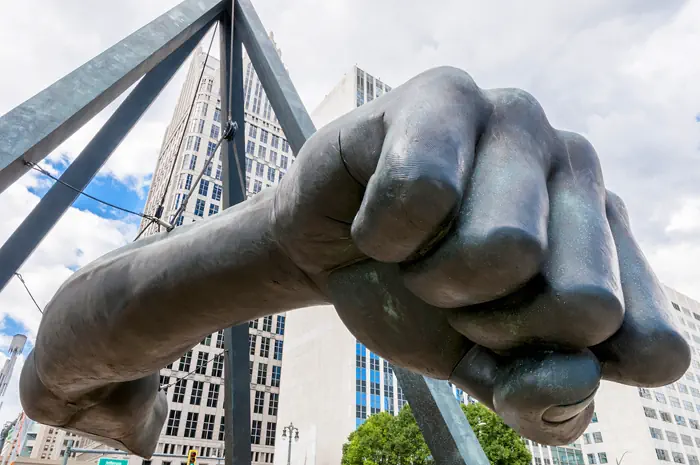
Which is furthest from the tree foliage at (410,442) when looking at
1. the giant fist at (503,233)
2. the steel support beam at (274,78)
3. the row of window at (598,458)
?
the row of window at (598,458)

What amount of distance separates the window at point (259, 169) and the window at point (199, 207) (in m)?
6.48

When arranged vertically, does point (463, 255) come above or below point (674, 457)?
below

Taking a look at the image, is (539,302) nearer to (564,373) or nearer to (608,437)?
(564,373)

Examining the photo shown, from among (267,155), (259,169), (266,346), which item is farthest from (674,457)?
(267,155)

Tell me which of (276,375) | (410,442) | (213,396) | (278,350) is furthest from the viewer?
(278,350)

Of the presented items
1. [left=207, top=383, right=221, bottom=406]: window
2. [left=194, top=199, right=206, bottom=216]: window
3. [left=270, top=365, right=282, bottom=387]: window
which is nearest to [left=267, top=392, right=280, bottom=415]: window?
[left=270, top=365, right=282, bottom=387]: window

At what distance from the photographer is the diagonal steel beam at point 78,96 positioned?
6.95ft

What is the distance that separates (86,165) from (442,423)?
8.90 ft

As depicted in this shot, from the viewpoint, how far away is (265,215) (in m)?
1.41

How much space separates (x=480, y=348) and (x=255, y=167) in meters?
52.9

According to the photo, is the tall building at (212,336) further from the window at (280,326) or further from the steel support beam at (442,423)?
the steel support beam at (442,423)

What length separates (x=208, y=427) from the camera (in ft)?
145

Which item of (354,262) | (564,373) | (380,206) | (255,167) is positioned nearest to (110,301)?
(354,262)

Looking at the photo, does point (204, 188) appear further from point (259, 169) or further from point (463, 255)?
point (463, 255)
